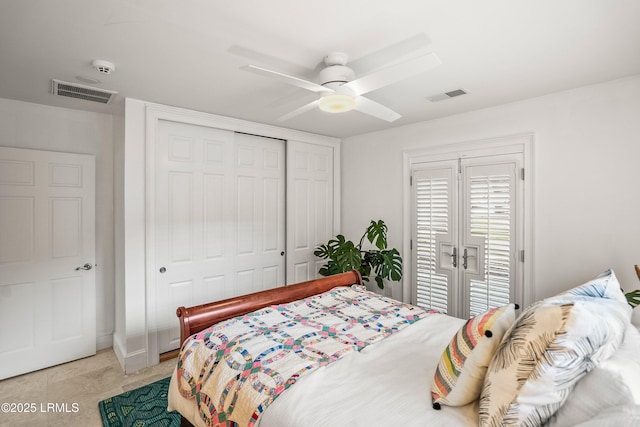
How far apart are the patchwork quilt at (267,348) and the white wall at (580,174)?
4.79 feet

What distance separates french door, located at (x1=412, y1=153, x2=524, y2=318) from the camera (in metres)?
3.07

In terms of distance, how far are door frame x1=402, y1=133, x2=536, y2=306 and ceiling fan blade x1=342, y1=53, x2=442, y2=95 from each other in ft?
6.06

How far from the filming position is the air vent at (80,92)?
2520 millimetres

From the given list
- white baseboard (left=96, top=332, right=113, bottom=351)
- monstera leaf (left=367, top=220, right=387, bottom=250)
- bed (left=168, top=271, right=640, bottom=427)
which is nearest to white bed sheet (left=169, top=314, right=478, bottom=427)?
bed (left=168, top=271, right=640, bottom=427)

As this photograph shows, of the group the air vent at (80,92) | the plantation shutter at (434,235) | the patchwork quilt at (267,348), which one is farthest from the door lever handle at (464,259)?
the air vent at (80,92)

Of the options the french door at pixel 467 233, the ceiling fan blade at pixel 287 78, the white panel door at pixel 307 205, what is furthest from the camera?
the white panel door at pixel 307 205

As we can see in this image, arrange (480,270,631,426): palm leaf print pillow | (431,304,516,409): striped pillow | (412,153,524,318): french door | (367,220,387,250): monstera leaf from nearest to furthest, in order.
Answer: (480,270,631,426): palm leaf print pillow
(431,304,516,409): striped pillow
(412,153,524,318): french door
(367,220,387,250): monstera leaf

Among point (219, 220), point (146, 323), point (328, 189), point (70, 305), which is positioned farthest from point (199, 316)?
point (328, 189)

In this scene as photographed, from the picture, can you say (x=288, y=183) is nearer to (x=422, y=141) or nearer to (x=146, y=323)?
(x=422, y=141)

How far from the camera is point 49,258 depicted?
9.94 ft

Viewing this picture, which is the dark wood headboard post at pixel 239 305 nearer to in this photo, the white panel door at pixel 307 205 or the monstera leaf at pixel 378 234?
the monstera leaf at pixel 378 234

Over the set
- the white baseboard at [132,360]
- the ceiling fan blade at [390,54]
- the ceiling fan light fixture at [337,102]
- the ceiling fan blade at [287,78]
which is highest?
the ceiling fan blade at [390,54]

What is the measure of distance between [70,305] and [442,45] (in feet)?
12.7

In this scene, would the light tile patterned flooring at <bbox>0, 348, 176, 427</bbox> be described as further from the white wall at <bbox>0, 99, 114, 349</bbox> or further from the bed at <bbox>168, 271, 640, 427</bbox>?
the bed at <bbox>168, 271, 640, 427</bbox>
